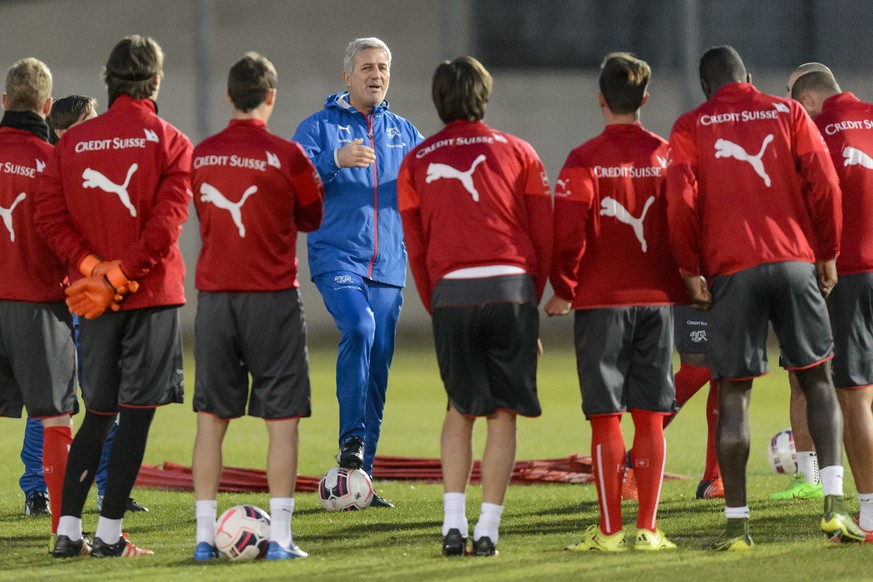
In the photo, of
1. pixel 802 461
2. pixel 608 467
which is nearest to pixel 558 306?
pixel 608 467

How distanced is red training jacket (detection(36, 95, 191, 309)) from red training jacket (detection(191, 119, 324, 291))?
8.3 inches

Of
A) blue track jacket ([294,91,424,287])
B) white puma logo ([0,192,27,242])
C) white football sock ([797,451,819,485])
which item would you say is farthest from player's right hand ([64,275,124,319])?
white football sock ([797,451,819,485])

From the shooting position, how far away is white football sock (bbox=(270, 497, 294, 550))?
5.74m

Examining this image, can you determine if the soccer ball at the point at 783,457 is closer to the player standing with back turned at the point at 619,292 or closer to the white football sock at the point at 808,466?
the white football sock at the point at 808,466

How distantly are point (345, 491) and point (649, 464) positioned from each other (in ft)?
7.45

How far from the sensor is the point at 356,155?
24.2 ft

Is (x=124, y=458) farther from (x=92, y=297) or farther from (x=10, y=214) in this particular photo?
(x=10, y=214)

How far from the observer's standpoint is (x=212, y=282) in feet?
19.0

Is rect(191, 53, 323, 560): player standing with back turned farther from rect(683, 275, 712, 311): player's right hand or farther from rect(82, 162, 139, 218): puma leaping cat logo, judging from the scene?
rect(683, 275, 712, 311): player's right hand

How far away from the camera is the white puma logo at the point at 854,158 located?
6473 mm

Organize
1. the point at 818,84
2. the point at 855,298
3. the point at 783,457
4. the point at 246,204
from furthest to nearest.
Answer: the point at 783,457, the point at 818,84, the point at 855,298, the point at 246,204

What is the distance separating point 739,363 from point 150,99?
2.88 metres

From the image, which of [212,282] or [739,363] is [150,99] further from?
[739,363]

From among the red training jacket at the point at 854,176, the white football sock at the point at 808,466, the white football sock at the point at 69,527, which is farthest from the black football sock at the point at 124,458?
the white football sock at the point at 808,466
